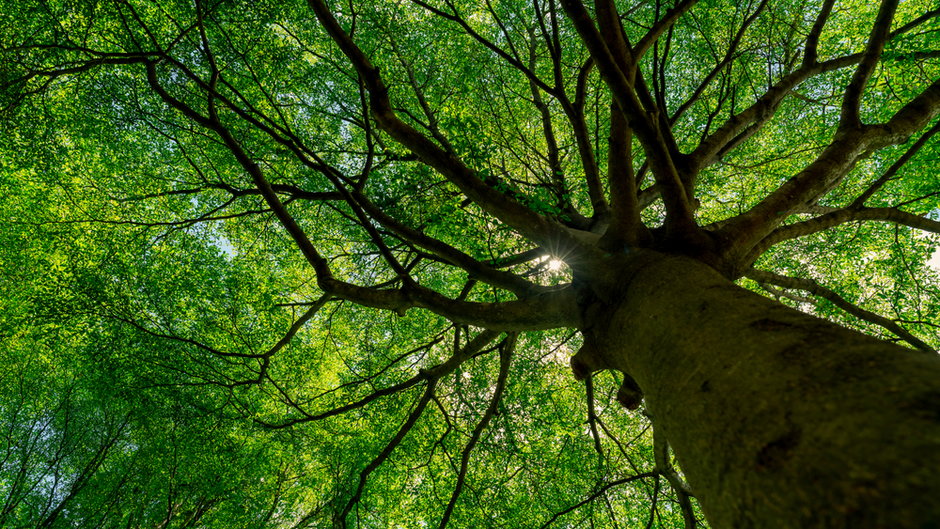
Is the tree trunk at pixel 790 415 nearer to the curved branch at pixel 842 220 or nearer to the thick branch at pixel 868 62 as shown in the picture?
the curved branch at pixel 842 220

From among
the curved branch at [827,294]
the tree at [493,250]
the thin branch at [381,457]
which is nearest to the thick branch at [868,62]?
the tree at [493,250]

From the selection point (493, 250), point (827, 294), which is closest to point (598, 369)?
point (827, 294)

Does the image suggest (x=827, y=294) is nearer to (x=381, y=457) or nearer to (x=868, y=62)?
(x=868, y=62)

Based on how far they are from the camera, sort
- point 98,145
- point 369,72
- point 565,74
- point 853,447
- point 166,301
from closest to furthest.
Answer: point 853,447 → point 369,72 → point 166,301 → point 98,145 → point 565,74

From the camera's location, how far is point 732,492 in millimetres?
942

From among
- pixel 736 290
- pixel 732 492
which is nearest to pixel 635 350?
pixel 736 290

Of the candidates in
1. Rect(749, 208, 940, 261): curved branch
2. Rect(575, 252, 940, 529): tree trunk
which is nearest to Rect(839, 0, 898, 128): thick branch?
Rect(749, 208, 940, 261): curved branch

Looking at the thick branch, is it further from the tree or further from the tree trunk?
the tree trunk

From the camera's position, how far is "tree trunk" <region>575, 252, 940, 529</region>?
2.15 ft

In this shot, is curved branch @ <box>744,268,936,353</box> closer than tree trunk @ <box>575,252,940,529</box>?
No

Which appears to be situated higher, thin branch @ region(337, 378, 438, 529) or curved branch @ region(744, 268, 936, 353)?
curved branch @ region(744, 268, 936, 353)

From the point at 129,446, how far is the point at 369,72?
49.4 ft

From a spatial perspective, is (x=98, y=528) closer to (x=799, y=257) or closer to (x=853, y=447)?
(x=853, y=447)

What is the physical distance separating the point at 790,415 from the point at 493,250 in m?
4.81
